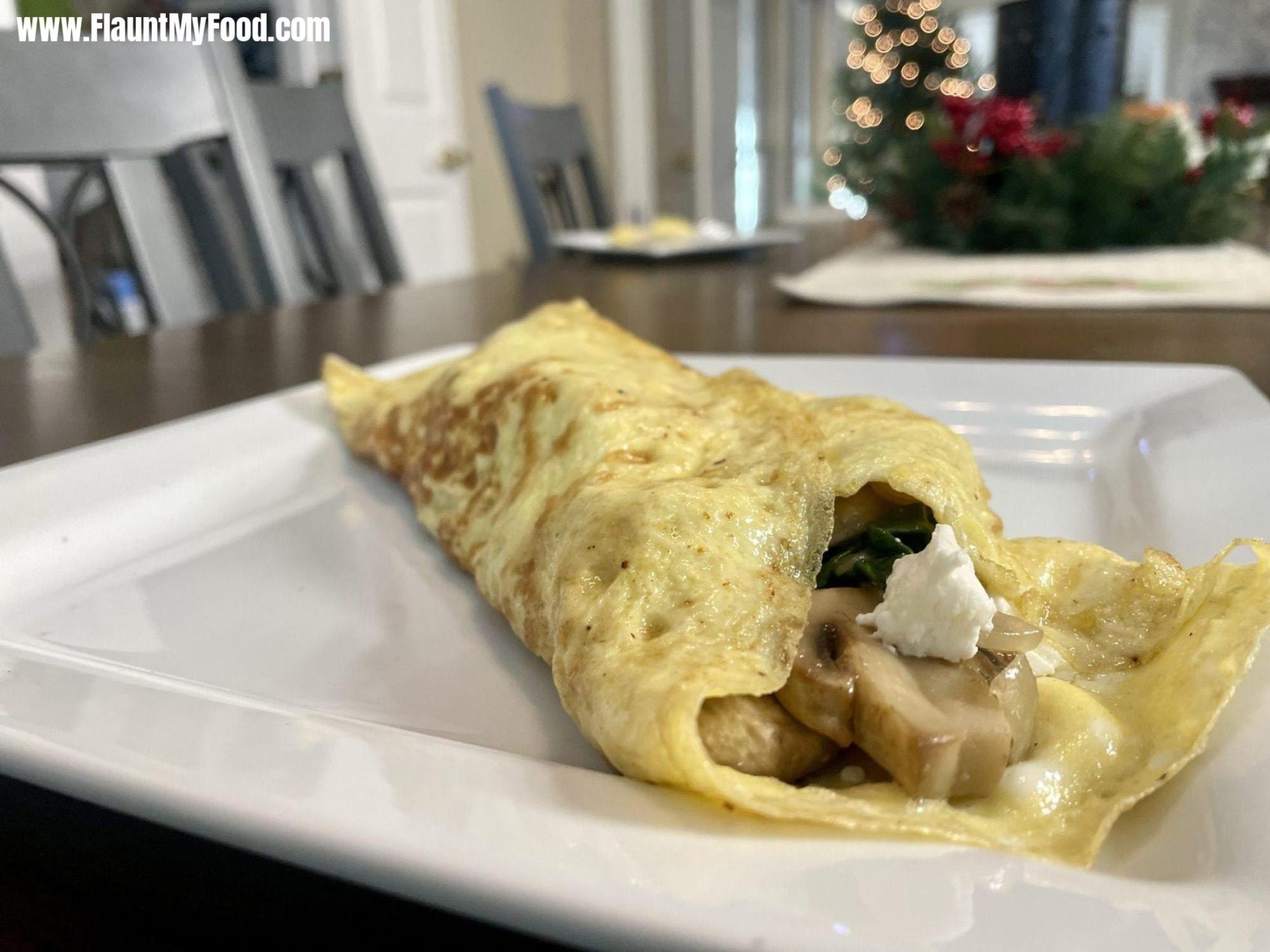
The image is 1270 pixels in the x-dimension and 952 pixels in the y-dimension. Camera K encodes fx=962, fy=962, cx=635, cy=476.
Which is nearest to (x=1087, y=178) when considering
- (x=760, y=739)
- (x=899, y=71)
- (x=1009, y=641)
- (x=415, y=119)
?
(x=899, y=71)

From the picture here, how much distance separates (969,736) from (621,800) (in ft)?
0.58

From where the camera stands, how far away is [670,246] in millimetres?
2797

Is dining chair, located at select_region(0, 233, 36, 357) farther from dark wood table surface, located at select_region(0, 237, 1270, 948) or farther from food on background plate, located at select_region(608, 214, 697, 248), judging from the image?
food on background plate, located at select_region(608, 214, 697, 248)

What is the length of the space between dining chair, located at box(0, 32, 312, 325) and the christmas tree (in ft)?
6.15

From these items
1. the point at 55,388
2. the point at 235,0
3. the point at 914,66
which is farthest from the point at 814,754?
the point at 235,0

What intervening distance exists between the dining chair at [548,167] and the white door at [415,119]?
0.81 meters

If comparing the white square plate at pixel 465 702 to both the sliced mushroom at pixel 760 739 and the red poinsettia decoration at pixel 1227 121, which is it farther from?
the red poinsettia decoration at pixel 1227 121

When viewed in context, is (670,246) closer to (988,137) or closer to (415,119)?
(988,137)

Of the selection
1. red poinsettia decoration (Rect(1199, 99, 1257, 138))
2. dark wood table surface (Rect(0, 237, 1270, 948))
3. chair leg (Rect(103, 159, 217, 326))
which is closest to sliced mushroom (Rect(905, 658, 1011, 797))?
dark wood table surface (Rect(0, 237, 1270, 948))

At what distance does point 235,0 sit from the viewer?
3.62 meters

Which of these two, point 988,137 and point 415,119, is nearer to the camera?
point 988,137

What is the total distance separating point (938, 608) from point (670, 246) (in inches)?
94.0

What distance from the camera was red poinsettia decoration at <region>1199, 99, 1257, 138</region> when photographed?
2.53 meters

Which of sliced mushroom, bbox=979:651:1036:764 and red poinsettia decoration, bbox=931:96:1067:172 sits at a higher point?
red poinsettia decoration, bbox=931:96:1067:172
